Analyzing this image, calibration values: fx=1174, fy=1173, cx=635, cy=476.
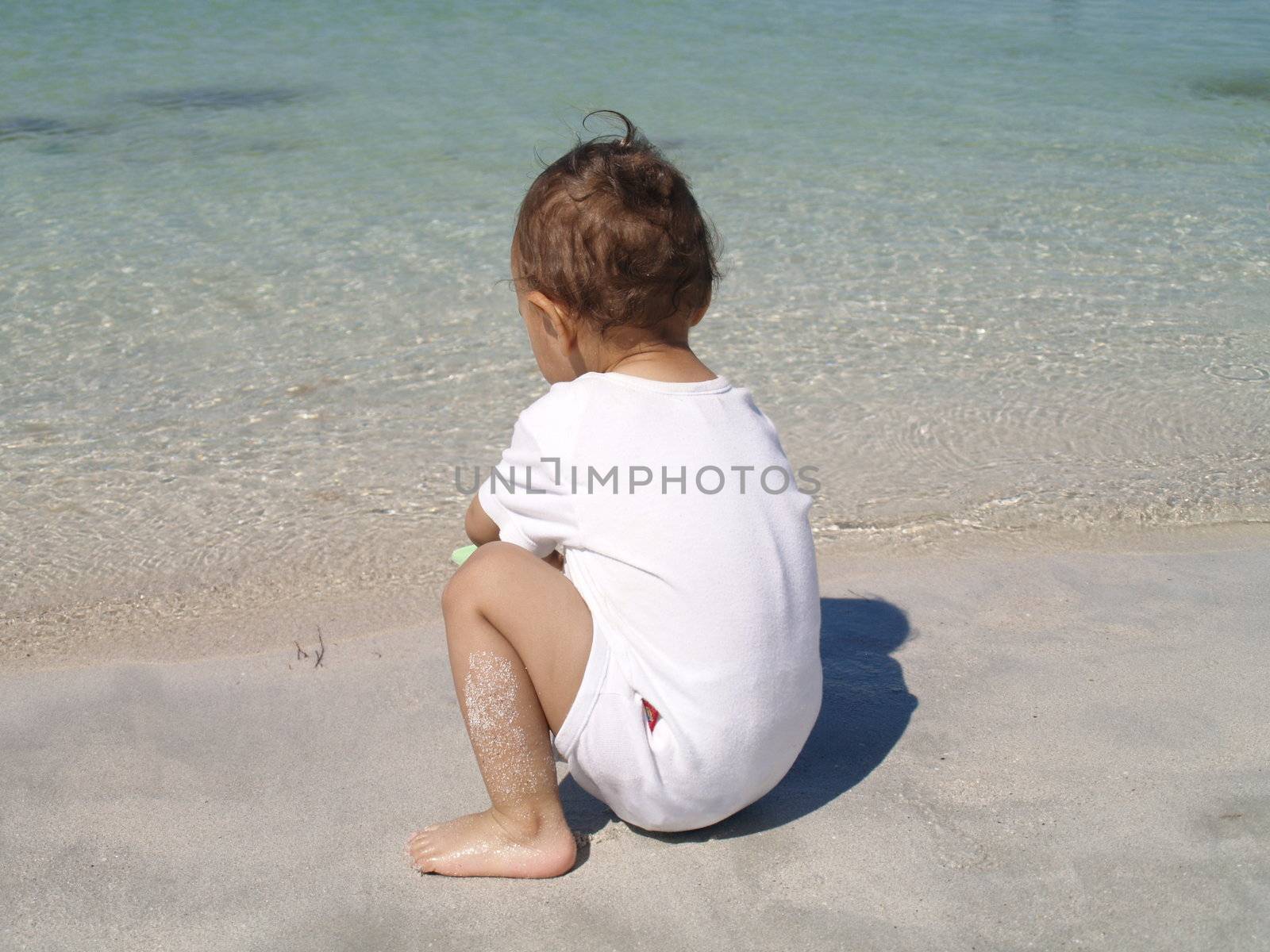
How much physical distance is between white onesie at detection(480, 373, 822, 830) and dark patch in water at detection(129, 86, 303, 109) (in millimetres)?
6477

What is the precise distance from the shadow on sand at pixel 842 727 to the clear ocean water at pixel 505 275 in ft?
1.77

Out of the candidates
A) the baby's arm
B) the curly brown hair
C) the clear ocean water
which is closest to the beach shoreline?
the clear ocean water

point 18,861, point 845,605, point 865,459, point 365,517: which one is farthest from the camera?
point 865,459

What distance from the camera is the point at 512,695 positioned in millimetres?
1714

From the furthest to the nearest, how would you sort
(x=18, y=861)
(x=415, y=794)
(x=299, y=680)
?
(x=299, y=680) < (x=415, y=794) < (x=18, y=861)

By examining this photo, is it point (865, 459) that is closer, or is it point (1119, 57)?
point (865, 459)

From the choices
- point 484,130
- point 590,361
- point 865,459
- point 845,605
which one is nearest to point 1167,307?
point 865,459

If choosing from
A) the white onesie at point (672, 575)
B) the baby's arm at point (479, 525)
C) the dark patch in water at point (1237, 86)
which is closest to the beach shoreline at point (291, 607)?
the baby's arm at point (479, 525)

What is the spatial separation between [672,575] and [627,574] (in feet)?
0.22

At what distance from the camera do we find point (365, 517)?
321 centimetres

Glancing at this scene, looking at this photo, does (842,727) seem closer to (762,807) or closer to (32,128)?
(762,807)

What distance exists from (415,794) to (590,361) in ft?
2.60

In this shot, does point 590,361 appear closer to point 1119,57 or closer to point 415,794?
point 415,794

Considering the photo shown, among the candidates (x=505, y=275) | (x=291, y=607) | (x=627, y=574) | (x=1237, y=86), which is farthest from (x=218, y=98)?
(x=627, y=574)
